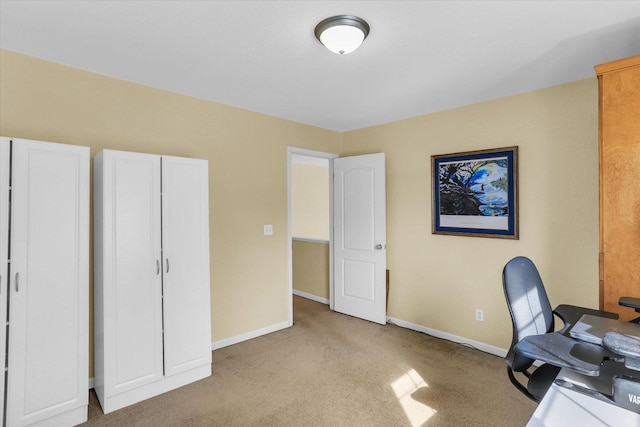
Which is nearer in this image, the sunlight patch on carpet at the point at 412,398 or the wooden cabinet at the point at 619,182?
the wooden cabinet at the point at 619,182

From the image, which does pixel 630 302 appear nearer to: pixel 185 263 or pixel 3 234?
pixel 185 263

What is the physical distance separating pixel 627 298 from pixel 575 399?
1095 millimetres

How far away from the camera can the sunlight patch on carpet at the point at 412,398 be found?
217 centimetres

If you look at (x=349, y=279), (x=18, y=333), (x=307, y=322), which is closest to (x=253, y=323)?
(x=307, y=322)

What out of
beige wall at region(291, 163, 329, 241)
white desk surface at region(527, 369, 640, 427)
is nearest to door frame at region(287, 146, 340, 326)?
beige wall at region(291, 163, 329, 241)

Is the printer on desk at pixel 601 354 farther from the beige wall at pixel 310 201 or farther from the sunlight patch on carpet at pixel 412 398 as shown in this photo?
the beige wall at pixel 310 201

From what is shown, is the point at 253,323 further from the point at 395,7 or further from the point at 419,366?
the point at 395,7

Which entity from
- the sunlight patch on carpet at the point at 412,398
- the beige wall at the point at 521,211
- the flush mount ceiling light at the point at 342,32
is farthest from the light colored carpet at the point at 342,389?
the flush mount ceiling light at the point at 342,32

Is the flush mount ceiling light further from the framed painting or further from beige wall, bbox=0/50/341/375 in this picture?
the framed painting

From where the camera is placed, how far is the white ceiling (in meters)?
1.76

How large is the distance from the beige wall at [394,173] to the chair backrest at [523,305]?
1.15 m

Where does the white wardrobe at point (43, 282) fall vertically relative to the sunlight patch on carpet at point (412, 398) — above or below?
above

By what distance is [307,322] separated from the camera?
4.02 metres

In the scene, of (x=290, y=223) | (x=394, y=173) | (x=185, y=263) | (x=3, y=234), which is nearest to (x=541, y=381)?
(x=185, y=263)
